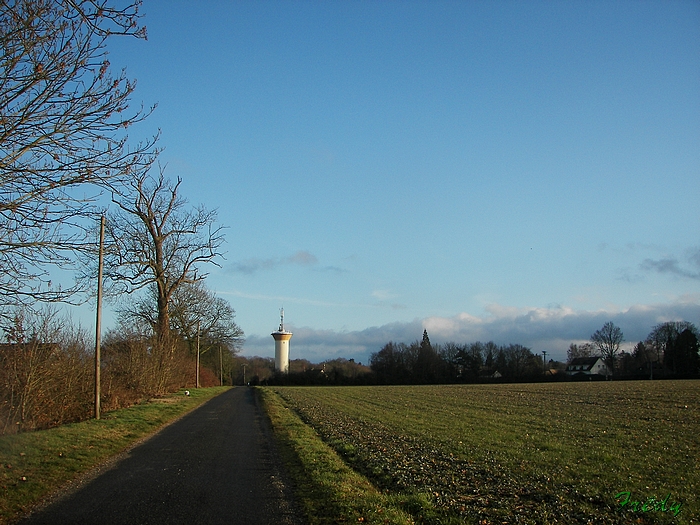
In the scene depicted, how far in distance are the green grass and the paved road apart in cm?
51

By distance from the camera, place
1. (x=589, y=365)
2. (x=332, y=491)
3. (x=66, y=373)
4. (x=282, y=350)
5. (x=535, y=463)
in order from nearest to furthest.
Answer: (x=332, y=491), (x=535, y=463), (x=66, y=373), (x=282, y=350), (x=589, y=365)

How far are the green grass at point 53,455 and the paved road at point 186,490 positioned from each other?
0.51 m

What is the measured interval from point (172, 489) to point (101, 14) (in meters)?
7.38

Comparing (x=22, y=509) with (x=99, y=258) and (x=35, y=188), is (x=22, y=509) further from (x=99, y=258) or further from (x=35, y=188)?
(x=99, y=258)

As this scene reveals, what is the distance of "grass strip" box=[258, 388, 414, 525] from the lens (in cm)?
747

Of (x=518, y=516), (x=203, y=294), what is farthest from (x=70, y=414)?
(x=203, y=294)

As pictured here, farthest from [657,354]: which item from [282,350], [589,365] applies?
[282,350]

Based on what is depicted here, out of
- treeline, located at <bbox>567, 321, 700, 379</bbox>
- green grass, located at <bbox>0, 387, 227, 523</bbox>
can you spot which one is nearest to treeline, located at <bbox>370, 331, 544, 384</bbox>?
treeline, located at <bbox>567, 321, 700, 379</bbox>

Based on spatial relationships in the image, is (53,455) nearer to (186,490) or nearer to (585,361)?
(186,490)

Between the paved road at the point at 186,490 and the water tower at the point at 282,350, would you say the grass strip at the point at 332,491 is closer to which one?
the paved road at the point at 186,490

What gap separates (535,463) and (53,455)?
10106 mm

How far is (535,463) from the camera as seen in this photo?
1134cm

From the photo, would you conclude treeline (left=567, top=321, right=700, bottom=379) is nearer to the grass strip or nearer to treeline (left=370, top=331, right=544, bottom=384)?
treeline (left=370, top=331, right=544, bottom=384)

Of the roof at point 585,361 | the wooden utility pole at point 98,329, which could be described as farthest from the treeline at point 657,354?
the wooden utility pole at point 98,329
